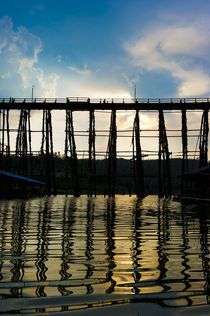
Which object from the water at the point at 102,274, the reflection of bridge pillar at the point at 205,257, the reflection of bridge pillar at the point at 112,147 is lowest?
the reflection of bridge pillar at the point at 205,257

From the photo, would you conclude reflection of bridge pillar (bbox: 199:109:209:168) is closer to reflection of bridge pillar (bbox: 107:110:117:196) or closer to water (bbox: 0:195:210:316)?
reflection of bridge pillar (bbox: 107:110:117:196)

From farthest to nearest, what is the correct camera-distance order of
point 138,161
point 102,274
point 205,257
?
point 138,161, point 205,257, point 102,274

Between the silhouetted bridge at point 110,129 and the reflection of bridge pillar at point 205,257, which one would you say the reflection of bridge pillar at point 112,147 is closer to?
the silhouetted bridge at point 110,129

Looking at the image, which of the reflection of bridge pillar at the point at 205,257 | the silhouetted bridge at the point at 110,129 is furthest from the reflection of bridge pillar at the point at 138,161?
the reflection of bridge pillar at the point at 205,257

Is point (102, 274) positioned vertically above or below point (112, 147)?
below

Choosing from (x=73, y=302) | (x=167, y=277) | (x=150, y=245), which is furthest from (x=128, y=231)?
(x=73, y=302)

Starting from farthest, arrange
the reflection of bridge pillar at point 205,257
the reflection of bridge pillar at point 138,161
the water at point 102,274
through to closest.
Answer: the reflection of bridge pillar at point 138,161
the reflection of bridge pillar at point 205,257
the water at point 102,274

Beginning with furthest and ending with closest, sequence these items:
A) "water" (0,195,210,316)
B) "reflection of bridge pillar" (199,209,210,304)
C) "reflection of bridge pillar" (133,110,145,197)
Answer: "reflection of bridge pillar" (133,110,145,197) < "reflection of bridge pillar" (199,209,210,304) < "water" (0,195,210,316)

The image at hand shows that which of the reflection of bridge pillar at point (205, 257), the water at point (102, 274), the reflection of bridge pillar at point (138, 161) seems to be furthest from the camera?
the reflection of bridge pillar at point (138, 161)

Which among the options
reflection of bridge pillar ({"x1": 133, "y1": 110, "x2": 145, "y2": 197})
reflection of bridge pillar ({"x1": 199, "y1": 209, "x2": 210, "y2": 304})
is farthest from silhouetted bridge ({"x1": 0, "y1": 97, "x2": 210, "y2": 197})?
reflection of bridge pillar ({"x1": 199, "y1": 209, "x2": 210, "y2": 304})

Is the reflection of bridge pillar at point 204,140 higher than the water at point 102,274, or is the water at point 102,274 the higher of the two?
the reflection of bridge pillar at point 204,140

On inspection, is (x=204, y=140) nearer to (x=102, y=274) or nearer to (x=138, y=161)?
(x=138, y=161)

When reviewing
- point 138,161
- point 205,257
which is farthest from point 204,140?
point 205,257

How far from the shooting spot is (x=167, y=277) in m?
3.36
